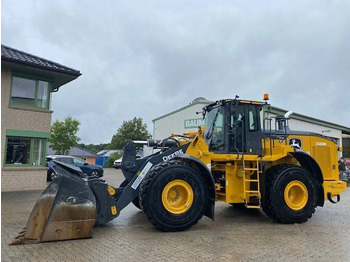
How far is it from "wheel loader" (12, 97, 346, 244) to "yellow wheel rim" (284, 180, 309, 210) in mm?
23

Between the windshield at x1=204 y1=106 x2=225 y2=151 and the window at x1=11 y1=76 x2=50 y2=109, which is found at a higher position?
the window at x1=11 y1=76 x2=50 y2=109

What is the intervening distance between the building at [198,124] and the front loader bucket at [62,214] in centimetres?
1665

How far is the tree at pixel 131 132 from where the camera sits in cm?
4712

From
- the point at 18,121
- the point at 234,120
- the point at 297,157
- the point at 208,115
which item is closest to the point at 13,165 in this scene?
the point at 18,121

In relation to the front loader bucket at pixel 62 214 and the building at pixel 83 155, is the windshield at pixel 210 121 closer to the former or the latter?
the front loader bucket at pixel 62 214

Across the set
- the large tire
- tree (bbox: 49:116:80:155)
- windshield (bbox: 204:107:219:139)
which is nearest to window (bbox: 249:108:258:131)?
windshield (bbox: 204:107:219:139)

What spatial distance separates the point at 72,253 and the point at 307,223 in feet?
18.2

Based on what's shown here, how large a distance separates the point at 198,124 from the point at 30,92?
14498 millimetres

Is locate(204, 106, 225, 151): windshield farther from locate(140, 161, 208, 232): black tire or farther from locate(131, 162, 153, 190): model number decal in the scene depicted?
locate(131, 162, 153, 190): model number decal

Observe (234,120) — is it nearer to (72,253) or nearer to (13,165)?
(72,253)

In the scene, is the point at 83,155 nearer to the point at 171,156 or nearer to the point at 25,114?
the point at 25,114

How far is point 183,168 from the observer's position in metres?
6.43

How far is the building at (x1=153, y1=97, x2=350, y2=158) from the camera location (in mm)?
22359

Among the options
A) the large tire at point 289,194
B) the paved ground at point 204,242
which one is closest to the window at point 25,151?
the paved ground at point 204,242
